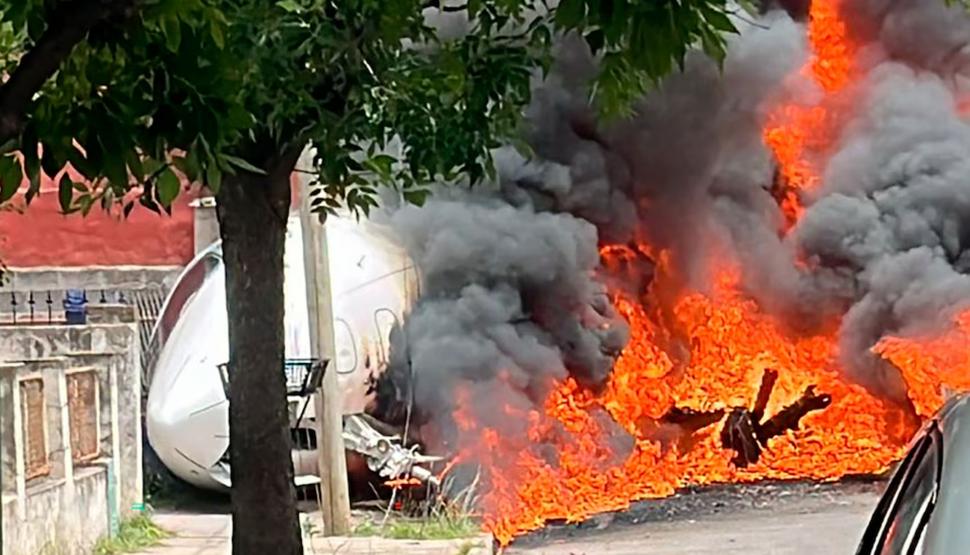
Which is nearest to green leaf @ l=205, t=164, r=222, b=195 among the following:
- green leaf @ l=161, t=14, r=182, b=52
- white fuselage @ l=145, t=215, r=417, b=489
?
green leaf @ l=161, t=14, r=182, b=52

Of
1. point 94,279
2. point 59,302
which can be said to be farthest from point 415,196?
point 94,279

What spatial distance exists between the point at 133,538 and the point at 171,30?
270 inches

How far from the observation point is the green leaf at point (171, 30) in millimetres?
2369

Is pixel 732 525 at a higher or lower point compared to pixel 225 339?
lower

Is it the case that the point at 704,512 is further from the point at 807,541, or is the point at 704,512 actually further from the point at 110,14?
the point at 110,14

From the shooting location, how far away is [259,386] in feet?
15.8

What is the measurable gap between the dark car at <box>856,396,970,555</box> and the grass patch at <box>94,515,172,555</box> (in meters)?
6.36

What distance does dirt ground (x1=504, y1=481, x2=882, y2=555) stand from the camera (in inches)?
328

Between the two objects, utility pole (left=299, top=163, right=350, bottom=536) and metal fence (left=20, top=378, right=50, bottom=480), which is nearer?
metal fence (left=20, top=378, right=50, bottom=480)

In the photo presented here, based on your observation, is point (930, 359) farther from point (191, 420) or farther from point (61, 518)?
point (61, 518)

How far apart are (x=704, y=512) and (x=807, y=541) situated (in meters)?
1.14

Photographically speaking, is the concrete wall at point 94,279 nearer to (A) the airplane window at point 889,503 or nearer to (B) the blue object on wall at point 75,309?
(B) the blue object on wall at point 75,309

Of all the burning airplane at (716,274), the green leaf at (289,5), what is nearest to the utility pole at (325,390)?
the burning airplane at (716,274)

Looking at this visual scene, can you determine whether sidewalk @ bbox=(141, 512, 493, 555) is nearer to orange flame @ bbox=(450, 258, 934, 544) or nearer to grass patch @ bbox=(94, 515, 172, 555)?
grass patch @ bbox=(94, 515, 172, 555)
